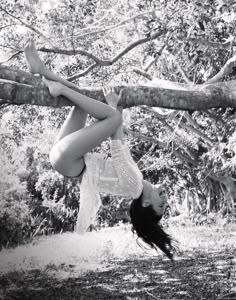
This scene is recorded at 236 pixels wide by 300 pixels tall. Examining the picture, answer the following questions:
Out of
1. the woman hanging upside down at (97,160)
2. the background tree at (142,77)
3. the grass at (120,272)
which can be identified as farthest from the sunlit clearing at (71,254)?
the woman hanging upside down at (97,160)

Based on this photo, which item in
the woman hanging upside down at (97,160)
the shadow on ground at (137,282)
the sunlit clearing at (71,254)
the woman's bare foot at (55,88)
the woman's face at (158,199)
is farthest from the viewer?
the sunlit clearing at (71,254)

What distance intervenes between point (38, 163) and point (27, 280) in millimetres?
13430

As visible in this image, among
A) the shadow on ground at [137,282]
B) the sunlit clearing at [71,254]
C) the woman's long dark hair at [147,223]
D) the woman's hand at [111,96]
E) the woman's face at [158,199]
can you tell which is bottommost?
the shadow on ground at [137,282]

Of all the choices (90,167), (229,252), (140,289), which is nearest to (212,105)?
(90,167)

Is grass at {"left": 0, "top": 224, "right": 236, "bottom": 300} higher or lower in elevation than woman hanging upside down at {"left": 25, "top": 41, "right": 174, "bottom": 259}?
lower

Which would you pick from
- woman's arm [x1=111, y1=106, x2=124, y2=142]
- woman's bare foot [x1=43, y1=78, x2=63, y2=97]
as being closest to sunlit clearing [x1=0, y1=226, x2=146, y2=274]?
woman's arm [x1=111, y1=106, x2=124, y2=142]

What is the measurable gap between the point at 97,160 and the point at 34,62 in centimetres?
90

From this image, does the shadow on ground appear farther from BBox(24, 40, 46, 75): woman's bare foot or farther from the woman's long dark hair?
BBox(24, 40, 46, 75): woman's bare foot

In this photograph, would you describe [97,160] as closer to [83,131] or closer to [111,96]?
[83,131]

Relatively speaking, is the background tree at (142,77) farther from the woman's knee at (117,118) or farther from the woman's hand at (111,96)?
the woman's knee at (117,118)

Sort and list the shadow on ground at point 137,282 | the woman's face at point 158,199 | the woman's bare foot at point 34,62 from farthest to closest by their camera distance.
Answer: the shadow on ground at point 137,282, the woman's face at point 158,199, the woman's bare foot at point 34,62

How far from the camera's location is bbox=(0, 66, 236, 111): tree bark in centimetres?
346

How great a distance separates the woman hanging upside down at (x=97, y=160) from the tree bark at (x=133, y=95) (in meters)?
0.09

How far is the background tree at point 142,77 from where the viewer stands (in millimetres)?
4234
